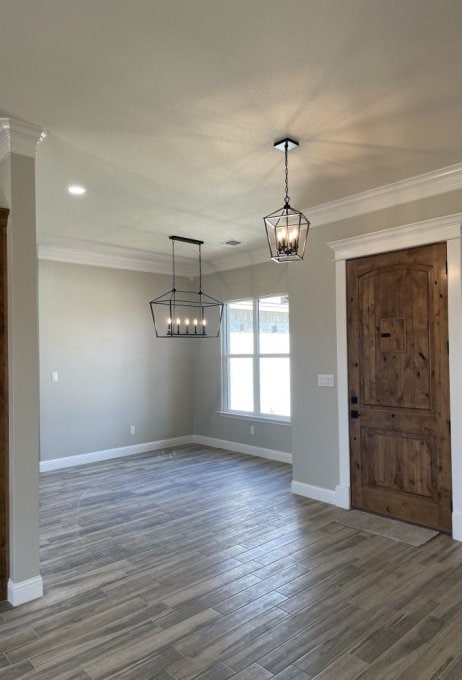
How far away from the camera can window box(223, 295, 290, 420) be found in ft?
20.0

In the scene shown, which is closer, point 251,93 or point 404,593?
point 251,93

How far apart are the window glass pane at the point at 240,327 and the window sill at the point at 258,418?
933mm

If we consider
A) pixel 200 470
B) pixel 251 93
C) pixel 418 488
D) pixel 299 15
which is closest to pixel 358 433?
pixel 418 488

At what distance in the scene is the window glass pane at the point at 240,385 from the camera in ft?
21.5

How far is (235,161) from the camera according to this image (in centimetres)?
325

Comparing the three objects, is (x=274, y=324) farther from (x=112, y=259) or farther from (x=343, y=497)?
(x=343, y=497)

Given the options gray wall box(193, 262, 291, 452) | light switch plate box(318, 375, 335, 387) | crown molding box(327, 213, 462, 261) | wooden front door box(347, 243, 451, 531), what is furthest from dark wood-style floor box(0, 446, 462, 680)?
crown molding box(327, 213, 462, 261)

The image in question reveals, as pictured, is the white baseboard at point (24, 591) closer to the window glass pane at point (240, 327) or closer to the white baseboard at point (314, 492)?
the white baseboard at point (314, 492)

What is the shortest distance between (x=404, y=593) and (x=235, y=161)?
311 cm

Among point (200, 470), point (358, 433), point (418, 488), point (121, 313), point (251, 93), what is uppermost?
point (251, 93)

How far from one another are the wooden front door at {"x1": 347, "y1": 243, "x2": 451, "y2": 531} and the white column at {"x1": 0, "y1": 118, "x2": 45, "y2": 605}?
273 cm

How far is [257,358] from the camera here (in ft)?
21.0

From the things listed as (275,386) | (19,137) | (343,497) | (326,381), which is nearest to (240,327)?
(275,386)

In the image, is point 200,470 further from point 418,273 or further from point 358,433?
point 418,273
